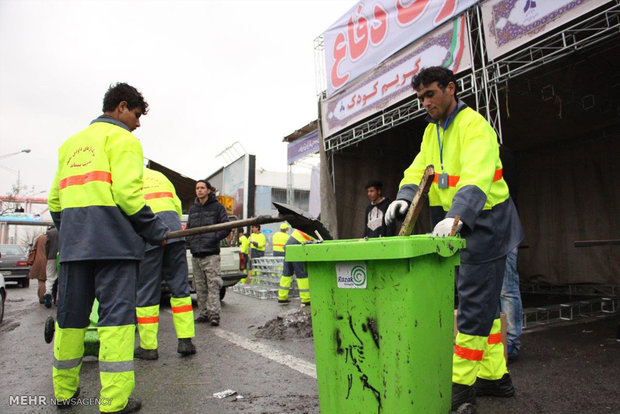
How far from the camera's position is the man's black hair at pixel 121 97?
9.20ft

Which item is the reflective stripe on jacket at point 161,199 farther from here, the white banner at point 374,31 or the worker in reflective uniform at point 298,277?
the white banner at point 374,31

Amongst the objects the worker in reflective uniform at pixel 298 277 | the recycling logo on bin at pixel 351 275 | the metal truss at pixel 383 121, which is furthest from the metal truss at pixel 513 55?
the recycling logo on bin at pixel 351 275

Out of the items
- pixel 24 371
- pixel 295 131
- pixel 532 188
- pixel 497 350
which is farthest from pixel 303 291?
pixel 295 131

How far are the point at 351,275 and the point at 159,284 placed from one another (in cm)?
276

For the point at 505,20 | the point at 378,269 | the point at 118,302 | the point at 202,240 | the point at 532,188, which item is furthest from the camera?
the point at 532,188

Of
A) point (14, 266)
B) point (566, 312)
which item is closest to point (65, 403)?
point (566, 312)

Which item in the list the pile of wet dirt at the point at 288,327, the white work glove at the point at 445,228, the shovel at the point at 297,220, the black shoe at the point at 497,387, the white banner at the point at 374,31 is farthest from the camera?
the white banner at the point at 374,31

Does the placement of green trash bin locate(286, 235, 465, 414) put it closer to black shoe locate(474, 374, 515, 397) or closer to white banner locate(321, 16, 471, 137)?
black shoe locate(474, 374, 515, 397)

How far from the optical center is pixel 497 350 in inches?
101

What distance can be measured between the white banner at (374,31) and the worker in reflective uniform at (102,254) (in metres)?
4.45

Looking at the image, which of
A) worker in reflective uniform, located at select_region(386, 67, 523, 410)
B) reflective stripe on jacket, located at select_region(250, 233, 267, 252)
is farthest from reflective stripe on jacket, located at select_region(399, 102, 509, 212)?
reflective stripe on jacket, located at select_region(250, 233, 267, 252)

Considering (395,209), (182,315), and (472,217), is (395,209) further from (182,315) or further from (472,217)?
(182,315)

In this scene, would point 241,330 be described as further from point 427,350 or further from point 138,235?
point 427,350

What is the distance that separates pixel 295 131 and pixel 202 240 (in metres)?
8.75
